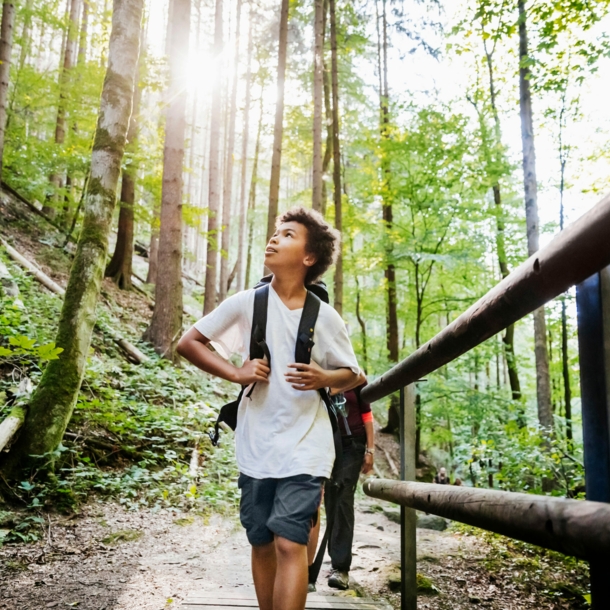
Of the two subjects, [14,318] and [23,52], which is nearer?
[14,318]

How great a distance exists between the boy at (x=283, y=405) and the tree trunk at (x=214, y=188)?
34.5ft

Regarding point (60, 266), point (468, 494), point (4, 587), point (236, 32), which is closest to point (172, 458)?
point (4, 587)

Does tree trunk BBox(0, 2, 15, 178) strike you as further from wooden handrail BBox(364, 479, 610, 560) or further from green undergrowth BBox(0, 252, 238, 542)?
wooden handrail BBox(364, 479, 610, 560)

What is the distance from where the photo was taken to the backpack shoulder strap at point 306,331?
2244 mm

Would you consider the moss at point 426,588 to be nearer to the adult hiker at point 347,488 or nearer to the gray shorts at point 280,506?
the adult hiker at point 347,488

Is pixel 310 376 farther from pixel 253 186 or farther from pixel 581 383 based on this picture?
pixel 253 186

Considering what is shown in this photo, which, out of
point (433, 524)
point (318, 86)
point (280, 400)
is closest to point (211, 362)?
point (280, 400)

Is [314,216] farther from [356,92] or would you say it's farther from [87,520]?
[356,92]

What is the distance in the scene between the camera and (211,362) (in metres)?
2.36

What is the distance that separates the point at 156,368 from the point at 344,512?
6023 millimetres

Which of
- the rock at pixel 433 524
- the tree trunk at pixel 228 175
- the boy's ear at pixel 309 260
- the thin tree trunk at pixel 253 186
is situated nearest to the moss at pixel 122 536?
the boy's ear at pixel 309 260

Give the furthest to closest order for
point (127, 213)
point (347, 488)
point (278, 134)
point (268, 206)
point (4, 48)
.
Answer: point (268, 206), point (127, 213), point (278, 134), point (4, 48), point (347, 488)

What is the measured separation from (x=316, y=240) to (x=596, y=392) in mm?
1590

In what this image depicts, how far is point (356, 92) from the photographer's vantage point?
17.0 m
